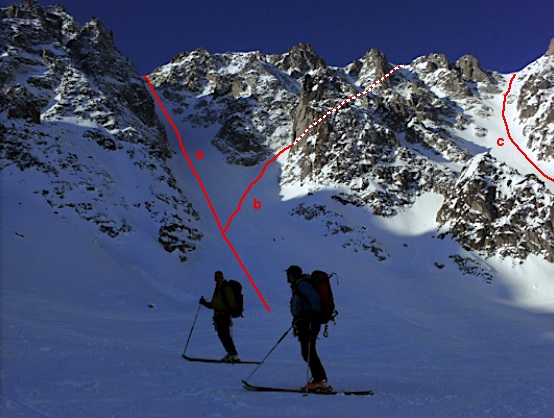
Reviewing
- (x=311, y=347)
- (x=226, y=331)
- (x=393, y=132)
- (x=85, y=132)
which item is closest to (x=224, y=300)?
(x=226, y=331)

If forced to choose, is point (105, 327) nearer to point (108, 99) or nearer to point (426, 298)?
point (426, 298)

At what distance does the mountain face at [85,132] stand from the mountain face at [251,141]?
0.19m

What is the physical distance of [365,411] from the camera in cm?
498

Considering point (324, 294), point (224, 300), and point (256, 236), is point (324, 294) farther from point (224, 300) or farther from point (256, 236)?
point (256, 236)

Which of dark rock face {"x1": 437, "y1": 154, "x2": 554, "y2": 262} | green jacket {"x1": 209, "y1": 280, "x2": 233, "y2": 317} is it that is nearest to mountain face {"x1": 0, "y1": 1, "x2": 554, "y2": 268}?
dark rock face {"x1": 437, "y1": 154, "x2": 554, "y2": 262}

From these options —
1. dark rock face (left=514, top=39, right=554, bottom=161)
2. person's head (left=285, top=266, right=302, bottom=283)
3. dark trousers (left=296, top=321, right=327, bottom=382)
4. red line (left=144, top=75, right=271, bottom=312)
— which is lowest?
dark trousers (left=296, top=321, right=327, bottom=382)

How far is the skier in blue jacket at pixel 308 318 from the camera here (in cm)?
630

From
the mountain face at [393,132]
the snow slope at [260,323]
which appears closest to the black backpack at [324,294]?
the snow slope at [260,323]

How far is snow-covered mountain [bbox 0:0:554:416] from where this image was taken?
21.4 feet

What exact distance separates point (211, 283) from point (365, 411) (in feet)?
88.7

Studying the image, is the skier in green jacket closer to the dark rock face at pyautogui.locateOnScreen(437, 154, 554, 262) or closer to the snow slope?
the snow slope

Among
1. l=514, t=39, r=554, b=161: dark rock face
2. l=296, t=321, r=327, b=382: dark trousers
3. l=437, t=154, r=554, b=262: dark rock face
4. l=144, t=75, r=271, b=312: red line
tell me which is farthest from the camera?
l=514, t=39, r=554, b=161: dark rock face

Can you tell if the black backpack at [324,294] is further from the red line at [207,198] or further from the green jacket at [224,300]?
the red line at [207,198]

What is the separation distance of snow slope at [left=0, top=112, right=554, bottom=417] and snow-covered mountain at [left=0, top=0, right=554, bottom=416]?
0.28ft
